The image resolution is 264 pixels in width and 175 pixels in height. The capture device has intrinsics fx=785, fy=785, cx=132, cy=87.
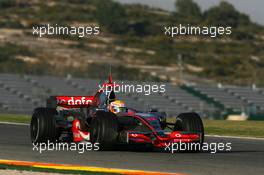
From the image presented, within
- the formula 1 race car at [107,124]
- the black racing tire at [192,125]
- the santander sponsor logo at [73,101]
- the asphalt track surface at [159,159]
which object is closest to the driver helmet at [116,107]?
the formula 1 race car at [107,124]

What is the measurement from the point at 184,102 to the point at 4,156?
4661 centimetres

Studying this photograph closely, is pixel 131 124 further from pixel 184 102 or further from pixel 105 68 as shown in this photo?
pixel 105 68

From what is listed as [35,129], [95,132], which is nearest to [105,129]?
[95,132]

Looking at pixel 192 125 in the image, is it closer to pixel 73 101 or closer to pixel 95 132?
pixel 95 132

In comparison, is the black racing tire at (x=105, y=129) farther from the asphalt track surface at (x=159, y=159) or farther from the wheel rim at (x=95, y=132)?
the asphalt track surface at (x=159, y=159)

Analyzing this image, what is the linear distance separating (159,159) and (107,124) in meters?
1.54

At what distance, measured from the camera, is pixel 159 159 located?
52.6 feet

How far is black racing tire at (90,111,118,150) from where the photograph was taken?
1691 cm

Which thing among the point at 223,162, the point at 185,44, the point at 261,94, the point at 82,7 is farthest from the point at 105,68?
the point at 223,162

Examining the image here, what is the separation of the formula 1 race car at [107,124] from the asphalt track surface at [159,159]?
0.34 metres

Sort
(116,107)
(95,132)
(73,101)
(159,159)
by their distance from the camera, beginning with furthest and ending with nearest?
(73,101)
(116,107)
(95,132)
(159,159)

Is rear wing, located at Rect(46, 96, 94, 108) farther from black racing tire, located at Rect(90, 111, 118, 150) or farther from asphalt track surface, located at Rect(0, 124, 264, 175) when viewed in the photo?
black racing tire, located at Rect(90, 111, 118, 150)

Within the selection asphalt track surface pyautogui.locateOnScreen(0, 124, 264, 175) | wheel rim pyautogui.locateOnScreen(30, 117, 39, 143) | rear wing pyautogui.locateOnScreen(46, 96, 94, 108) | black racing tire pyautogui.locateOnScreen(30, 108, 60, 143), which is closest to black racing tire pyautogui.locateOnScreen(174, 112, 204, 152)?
asphalt track surface pyautogui.locateOnScreen(0, 124, 264, 175)

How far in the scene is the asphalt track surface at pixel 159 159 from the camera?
14.4 meters
